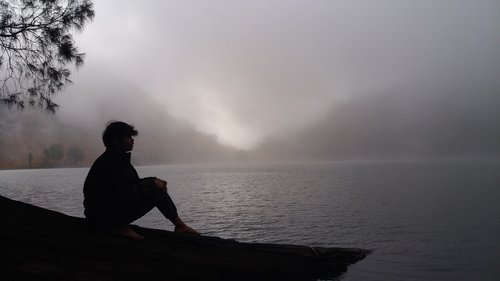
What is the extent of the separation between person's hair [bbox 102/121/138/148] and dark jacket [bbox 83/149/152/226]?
265mm

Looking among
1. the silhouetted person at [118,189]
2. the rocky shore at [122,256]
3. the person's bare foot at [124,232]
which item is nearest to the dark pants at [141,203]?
the silhouetted person at [118,189]

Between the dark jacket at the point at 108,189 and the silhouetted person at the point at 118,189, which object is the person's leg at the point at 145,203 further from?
the dark jacket at the point at 108,189

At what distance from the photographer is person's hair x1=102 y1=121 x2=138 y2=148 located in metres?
8.50

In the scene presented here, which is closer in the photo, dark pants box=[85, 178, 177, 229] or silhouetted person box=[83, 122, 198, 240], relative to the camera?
silhouetted person box=[83, 122, 198, 240]

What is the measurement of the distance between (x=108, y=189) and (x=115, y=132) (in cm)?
137

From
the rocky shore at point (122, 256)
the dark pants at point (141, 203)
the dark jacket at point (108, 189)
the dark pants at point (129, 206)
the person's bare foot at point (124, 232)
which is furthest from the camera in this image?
the person's bare foot at point (124, 232)

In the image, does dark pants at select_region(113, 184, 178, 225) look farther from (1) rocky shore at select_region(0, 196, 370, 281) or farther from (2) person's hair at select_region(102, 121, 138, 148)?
(2) person's hair at select_region(102, 121, 138, 148)

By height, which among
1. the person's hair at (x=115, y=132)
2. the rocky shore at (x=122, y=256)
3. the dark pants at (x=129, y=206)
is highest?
the person's hair at (x=115, y=132)

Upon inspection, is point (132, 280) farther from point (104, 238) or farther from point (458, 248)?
point (458, 248)

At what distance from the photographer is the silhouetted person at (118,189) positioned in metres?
8.11

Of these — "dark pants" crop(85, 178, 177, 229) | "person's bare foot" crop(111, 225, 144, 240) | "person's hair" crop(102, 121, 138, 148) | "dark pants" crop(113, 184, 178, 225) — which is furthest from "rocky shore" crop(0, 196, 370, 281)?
"person's hair" crop(102, 121, 138, 148)

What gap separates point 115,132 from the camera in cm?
854

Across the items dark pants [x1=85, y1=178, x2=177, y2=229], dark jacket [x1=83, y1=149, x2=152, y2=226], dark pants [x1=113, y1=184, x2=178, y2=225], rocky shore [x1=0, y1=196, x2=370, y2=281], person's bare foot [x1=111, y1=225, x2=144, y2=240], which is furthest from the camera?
person's bare foot [x1=111, y1=225, x2=144, y2=240]

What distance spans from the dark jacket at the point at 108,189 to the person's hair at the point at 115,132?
0.87ft
